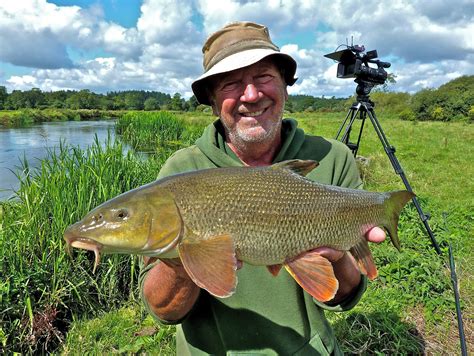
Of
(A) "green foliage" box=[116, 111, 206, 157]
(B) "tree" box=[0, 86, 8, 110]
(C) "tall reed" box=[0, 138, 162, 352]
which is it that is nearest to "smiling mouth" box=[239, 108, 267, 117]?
(C) "tall reed" box=[0, 138, 162, 352]

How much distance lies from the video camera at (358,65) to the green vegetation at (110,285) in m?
1.76

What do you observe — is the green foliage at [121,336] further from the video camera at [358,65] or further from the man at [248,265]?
the video camera at [358,65]

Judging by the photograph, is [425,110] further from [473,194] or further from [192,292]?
[192,292]

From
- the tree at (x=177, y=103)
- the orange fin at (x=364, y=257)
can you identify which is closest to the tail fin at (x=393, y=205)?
the orange fin at (x=364, y=257)

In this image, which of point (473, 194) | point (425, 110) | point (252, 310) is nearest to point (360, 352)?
point (252, 310)

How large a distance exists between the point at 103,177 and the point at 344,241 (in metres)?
3.32

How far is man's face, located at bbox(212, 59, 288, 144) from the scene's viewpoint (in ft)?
7.02

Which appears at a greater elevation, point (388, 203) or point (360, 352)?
point (388, 203)

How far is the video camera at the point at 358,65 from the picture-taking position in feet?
13.3

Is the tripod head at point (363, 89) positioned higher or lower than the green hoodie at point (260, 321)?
higher

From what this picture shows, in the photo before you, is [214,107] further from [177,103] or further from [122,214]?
[177,103]

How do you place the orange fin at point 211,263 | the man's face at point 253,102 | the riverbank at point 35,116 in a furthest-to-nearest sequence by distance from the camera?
the riverbank at point 35,116
the man's face at point 253,102
the orange fin at point 211,263

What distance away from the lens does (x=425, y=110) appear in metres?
37.8

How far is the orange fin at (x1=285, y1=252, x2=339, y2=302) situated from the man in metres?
0.08
